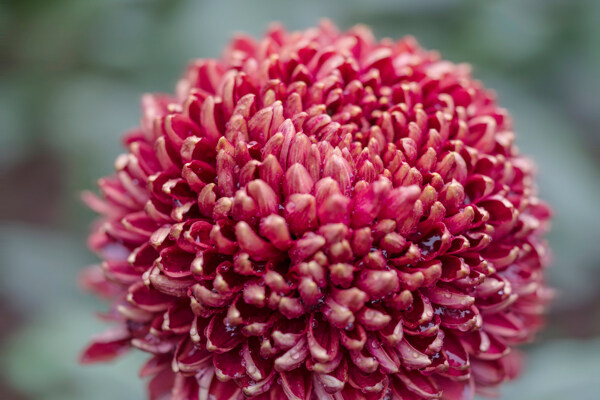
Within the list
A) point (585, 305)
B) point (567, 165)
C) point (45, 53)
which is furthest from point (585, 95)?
point (45, 53)

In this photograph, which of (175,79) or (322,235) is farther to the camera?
(175,79)

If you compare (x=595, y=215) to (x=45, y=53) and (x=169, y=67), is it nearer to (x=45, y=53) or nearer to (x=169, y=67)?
(x=169, y=67)

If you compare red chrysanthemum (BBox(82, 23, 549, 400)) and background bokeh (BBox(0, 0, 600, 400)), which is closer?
red chrysanthemum (BBox(82, 23, 549, 400))

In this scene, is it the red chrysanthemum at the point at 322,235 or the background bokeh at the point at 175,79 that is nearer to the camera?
the red chrysanthemum at the point at 322,235
